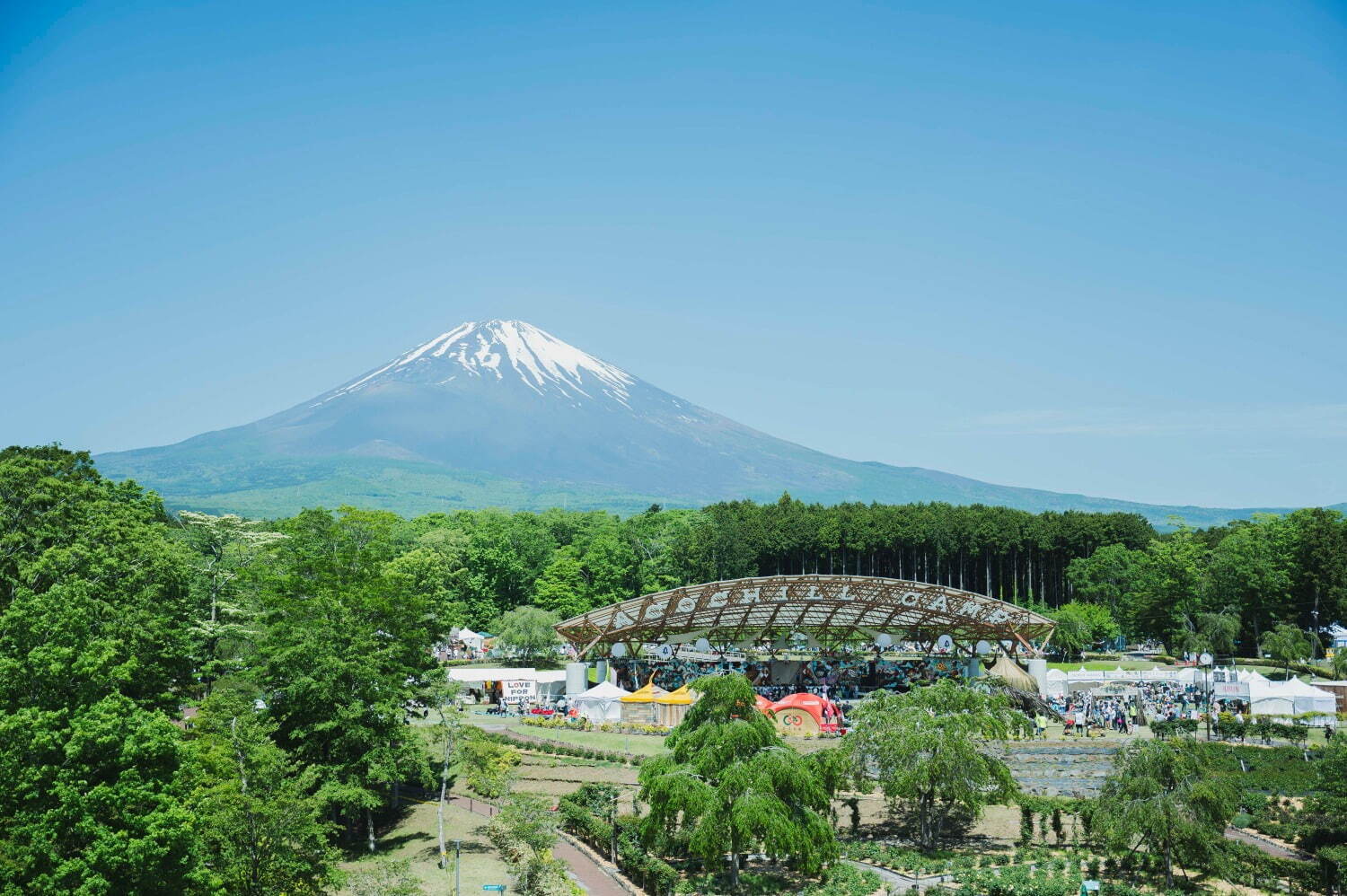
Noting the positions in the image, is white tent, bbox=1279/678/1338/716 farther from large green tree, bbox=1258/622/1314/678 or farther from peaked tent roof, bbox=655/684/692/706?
peaked tent roof, bbox=655/684/692/706

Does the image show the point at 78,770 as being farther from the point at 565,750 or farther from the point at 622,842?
the point at 565,750

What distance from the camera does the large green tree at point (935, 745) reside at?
24.7 metres

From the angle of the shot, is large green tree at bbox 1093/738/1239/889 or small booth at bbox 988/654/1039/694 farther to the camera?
small booth at bbox 988/654/1039/694

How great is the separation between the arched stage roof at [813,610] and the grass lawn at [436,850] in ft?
64.7

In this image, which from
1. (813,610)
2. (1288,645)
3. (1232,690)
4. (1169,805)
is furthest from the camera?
(813,610)

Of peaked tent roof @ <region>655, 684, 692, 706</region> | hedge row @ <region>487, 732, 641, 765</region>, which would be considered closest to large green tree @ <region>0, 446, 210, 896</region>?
hedge row @ <region>487, 732, 641, 765</region>

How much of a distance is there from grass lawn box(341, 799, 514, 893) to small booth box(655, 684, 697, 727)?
15154 millimetres

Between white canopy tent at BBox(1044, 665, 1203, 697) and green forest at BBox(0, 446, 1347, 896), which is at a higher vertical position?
green forest at BBox(0, 446, 1347, 896)

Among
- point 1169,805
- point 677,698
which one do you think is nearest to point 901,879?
point 1169,805

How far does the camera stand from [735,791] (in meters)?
22.1

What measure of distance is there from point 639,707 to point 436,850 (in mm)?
20110

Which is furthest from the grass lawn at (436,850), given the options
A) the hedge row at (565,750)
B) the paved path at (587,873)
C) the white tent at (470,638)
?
the white tent at (470,638)

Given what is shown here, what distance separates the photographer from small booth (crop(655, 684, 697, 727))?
1770 inches

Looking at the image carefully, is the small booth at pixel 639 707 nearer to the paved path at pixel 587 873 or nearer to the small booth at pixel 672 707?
the small booth at pixel 672 707
